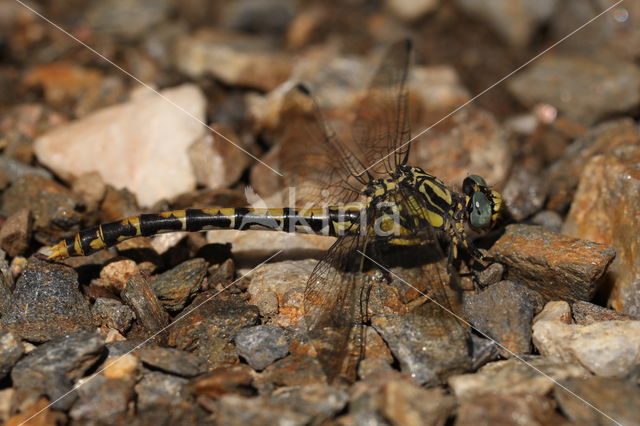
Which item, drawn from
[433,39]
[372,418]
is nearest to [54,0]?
[433,39]

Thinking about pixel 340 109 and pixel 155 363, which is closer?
pixel 155 363

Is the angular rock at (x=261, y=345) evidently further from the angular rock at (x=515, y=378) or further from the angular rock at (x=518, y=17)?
the angular rock at (x=518, y=17)

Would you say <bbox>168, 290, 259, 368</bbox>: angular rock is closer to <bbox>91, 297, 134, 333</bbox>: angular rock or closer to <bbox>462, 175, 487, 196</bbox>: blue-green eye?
<bbox>91, 297, 134, 333</bbox>: angular rock

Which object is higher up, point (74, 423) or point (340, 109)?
point (340, 109)

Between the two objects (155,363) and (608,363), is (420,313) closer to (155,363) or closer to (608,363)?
(608,363)

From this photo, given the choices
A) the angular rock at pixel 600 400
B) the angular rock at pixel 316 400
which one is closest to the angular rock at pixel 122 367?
the angular rock at pixel 316 400

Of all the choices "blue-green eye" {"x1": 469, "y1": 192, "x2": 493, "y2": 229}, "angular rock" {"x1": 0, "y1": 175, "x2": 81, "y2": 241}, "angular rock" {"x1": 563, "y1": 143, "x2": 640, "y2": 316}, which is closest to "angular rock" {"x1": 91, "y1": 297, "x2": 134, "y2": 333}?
"angular rock" {"x1": 0, "y1": 175, "x2": 81, "y2": 241}

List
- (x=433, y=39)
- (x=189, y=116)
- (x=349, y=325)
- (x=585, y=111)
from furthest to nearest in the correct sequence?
(x=433, y=39), (x=585, y=111), (x=189, y=116), (x=349, y=325)
